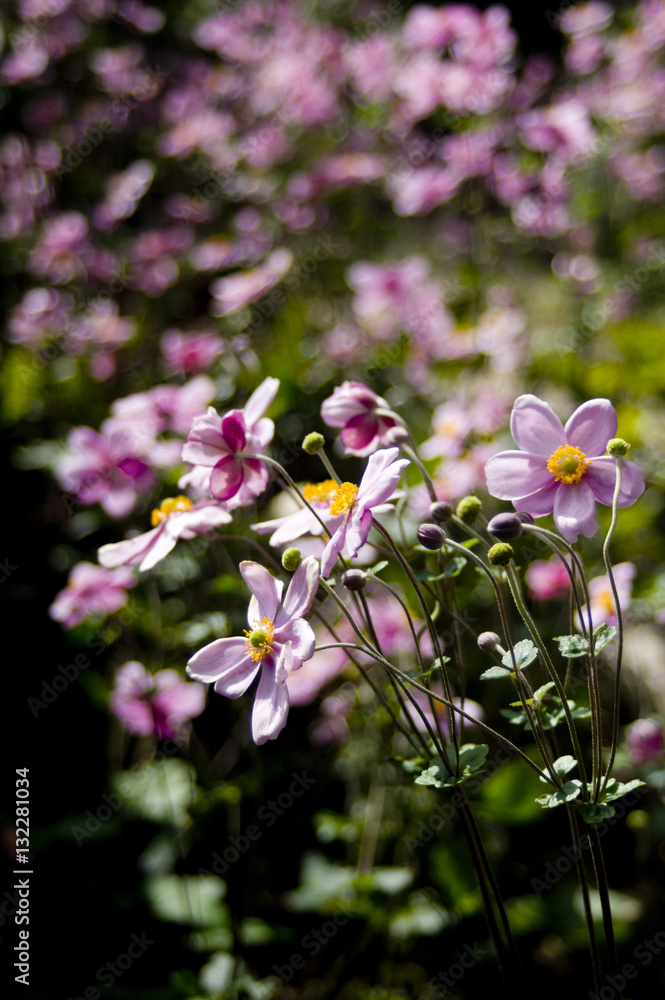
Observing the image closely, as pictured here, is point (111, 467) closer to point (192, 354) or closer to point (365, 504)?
point (192, 354)

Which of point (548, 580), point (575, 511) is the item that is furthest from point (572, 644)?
point (548, 580)

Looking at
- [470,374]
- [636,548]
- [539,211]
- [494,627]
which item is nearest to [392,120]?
[539,211]

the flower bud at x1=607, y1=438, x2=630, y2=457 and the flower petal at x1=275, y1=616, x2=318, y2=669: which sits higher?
the flower bud at x1=607, y1=438, x2=630, y2=457

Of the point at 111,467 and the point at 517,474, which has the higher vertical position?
the point at 517,474

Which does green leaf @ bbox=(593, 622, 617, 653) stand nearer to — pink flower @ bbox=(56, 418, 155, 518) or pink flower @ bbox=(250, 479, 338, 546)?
pink flower @ bbox=(250, 479, 338, 546)

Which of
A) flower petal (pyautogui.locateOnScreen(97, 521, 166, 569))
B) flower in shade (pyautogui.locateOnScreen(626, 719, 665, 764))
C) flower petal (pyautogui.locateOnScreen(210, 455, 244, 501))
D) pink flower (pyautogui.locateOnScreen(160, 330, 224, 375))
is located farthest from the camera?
pink flower (pyautogui.locateOnScreen(160, 330, 224, 375))

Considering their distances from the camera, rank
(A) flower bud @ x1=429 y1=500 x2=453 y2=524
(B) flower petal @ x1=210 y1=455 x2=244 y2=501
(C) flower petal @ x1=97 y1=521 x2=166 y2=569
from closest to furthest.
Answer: (A) flower bud @ x1=429 y1=500 x2=453 y2=524
(B) flower petal @ x1=210 y1=455 x2=244 y2=501
(C) flower petal @ x1=97 y1=521 x2=166 y2=569

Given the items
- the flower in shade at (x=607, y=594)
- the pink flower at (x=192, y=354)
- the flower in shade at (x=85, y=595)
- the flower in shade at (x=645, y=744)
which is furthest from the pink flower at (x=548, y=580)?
the pink flower at (x=192, y=354)

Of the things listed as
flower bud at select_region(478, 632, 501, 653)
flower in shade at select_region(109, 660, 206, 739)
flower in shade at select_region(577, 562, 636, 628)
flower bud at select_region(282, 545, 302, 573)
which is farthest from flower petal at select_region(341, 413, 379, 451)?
flower in shade at select_region(109, 660, 206, 739)
